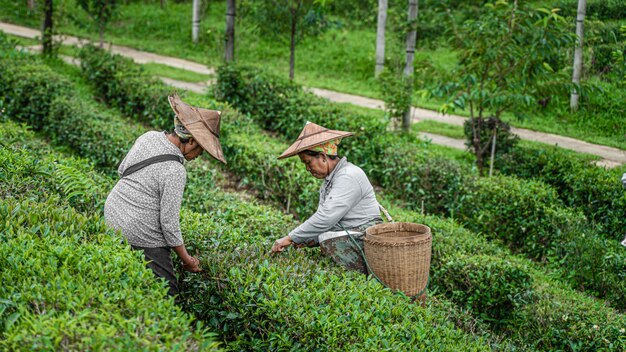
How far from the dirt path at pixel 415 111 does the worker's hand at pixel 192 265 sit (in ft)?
20.9

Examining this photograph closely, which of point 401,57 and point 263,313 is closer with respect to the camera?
point 263,313

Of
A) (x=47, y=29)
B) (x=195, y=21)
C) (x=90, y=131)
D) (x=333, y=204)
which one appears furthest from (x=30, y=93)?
(x=195, y=21)

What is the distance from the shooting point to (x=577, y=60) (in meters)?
10.8

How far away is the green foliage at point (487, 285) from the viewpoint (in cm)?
628

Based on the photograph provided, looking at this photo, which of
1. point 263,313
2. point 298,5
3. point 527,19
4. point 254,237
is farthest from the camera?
point 298,5

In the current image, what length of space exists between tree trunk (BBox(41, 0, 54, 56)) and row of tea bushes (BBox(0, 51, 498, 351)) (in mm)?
11943

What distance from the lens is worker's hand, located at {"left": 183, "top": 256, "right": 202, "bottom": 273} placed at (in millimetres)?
4730

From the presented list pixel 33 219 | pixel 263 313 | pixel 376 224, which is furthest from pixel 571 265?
pixel 33 219

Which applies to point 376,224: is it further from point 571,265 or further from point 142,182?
point 571,265

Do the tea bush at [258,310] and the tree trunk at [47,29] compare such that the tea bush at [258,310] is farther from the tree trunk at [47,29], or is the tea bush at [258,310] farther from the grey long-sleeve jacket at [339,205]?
the tree trunk at [47,29]

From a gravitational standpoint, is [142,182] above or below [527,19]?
below

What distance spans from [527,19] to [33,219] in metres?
7.46

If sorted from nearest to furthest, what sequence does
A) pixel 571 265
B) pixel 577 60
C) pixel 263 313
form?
1. pixel 263 313
2. pixel 571 265
3. pixel 577 60

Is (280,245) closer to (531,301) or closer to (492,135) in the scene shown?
(531,301)
